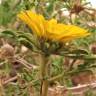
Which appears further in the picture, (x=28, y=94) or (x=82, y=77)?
(x=82, y=77)

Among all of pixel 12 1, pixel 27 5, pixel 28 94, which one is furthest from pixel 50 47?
pixel 12 1

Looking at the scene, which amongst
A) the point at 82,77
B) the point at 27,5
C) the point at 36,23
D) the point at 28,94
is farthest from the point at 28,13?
the point at 82,77

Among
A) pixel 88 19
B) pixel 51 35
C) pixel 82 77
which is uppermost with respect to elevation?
pixel 51 35

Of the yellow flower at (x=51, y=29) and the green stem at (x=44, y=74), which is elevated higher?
the yellow flower at (x=51, y=29)

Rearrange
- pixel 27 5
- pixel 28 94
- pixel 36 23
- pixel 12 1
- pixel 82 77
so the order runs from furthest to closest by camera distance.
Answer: pixel 12 1 → pixel 82 77 → pixel 27 5 → pixel 28 94 → pixel 36 23

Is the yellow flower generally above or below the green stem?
above

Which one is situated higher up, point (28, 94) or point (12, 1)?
point (12, 1)

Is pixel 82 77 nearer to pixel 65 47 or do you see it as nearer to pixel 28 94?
pixel 28 94

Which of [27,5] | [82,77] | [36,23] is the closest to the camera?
[36,23]

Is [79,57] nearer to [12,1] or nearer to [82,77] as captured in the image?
[82,77]
